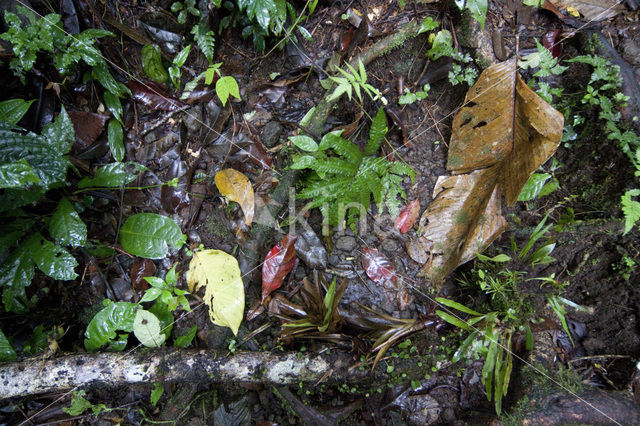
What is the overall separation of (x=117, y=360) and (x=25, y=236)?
4.00 feet

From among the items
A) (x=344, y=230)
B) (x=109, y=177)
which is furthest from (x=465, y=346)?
(x=109, y=177)

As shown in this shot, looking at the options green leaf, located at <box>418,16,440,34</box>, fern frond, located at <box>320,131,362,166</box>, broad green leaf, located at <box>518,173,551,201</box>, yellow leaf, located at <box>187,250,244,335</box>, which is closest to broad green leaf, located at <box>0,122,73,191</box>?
yellow leaf, located at <box>187,250,244,335</box>

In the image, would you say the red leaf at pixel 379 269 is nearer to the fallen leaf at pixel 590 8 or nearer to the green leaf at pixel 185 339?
the green leaf at pixel 185 339

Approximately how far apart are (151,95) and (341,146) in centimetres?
169

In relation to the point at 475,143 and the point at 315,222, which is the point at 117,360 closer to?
the point at 315,222

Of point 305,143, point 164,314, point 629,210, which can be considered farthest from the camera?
point 164,314

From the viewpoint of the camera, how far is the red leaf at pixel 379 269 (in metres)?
2.76

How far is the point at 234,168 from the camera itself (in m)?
2.84

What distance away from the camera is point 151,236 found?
262cm

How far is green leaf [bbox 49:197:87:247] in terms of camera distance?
245cm

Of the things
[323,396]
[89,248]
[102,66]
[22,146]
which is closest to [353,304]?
[323,396]

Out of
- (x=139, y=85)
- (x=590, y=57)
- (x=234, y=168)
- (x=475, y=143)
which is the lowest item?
(x=234, y=168)

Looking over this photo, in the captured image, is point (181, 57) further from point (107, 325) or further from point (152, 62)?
point (107, 325)

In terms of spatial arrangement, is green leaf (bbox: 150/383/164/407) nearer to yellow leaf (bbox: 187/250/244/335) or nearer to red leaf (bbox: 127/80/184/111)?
yellow leaf (bbox: 187/250/244/335)
